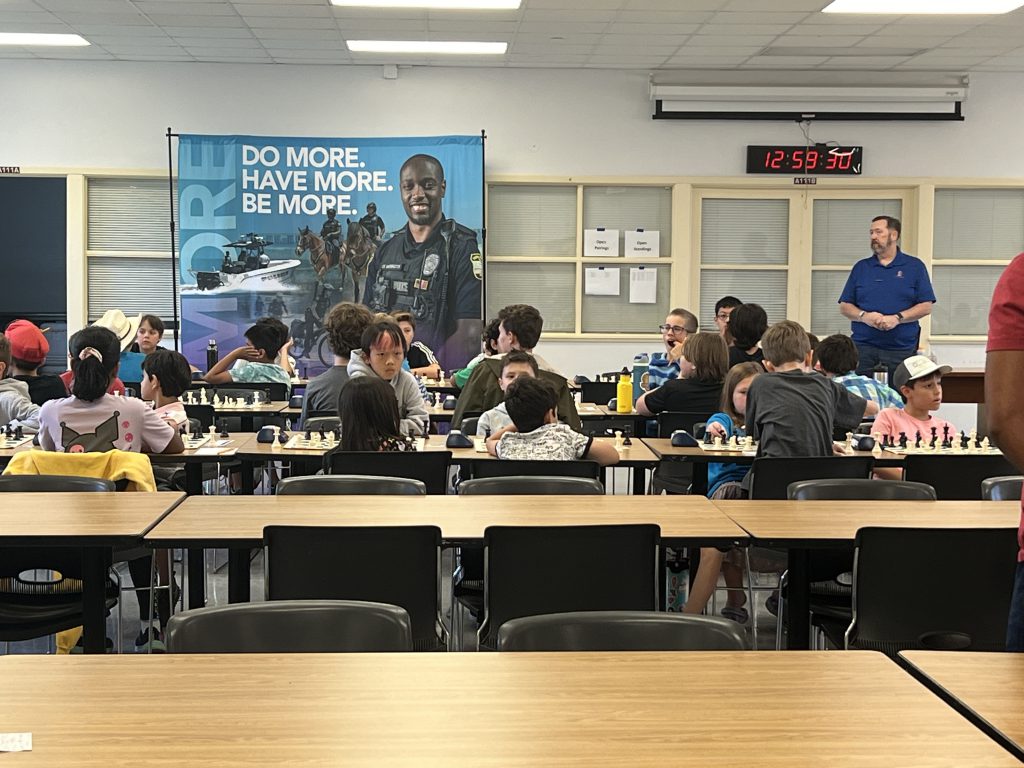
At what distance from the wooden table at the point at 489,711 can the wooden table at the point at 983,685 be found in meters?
0.03

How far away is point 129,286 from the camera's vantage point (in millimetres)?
10195

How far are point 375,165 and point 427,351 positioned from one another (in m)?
1.91

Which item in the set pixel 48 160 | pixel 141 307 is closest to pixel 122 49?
pixel 48 160

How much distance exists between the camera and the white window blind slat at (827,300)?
10586 millimetres

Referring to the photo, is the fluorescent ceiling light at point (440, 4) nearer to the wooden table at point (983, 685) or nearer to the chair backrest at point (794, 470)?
the chair backrest at point (794, 470)

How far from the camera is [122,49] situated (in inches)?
376

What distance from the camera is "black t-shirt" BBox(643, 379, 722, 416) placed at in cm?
606

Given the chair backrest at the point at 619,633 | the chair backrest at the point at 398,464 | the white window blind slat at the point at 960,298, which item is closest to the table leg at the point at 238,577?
the chair backrest at the point at 398,464

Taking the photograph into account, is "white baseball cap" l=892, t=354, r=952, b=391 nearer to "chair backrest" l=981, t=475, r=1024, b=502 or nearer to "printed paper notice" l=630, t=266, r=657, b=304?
"chair backrest" l=981, t=475, r=1024, b=502

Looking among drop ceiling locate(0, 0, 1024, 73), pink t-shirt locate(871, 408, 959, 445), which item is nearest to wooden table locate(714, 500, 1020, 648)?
pink t-shirt locate(871, 408, 959, 445)

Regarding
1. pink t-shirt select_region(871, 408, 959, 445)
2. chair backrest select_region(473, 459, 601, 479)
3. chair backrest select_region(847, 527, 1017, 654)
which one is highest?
pink t-shirt select_region(871, 408, 959, 445)

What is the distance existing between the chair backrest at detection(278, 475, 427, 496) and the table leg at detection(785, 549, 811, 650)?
1270mm

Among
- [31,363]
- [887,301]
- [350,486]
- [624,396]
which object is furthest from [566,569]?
[887,301]

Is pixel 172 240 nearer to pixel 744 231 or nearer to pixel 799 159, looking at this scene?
pixel 744 231
